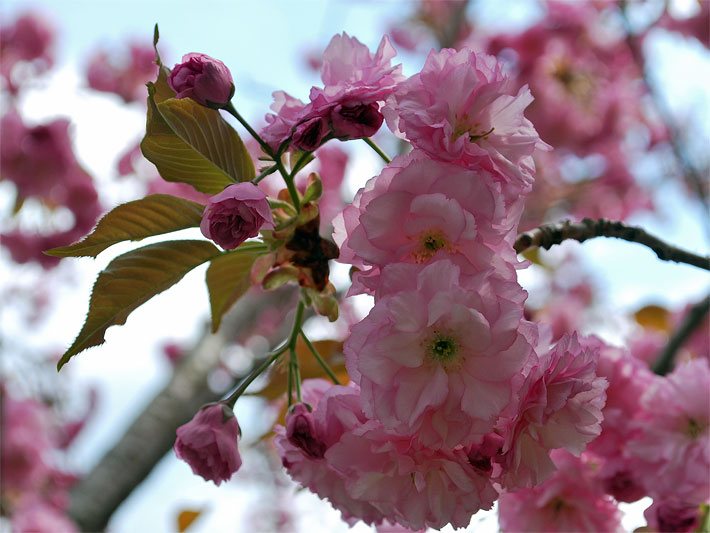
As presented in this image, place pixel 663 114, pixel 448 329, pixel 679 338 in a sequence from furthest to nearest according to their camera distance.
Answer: pixel 663 114 → pixel 679 338 → pixel 448 329

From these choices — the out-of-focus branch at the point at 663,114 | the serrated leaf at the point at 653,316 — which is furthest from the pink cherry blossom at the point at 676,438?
the out-of-focus branch at the point at 663,114

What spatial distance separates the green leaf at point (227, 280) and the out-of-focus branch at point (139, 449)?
1.49 m

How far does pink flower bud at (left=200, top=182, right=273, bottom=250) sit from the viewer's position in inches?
25.1

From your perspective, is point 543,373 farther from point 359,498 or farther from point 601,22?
point 601,22

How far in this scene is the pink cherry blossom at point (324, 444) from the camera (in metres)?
0.70

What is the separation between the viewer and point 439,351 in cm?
61

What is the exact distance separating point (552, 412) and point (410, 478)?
14cm


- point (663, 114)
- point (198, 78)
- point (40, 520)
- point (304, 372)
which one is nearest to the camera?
point (198, 78)

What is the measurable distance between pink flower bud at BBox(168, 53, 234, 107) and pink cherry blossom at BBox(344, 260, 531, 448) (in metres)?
0.25

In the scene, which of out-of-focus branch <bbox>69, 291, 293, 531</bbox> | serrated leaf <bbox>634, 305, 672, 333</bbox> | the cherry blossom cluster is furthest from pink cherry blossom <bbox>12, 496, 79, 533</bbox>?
the cherry blossom cluster

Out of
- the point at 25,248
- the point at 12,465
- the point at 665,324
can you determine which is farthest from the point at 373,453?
the point at 12,465

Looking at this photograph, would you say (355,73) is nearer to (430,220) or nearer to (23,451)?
(430,220)

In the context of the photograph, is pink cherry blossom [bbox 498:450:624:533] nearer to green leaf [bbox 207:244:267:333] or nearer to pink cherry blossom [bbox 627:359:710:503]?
pink cherry blossom [bbox 627:359:710:503]

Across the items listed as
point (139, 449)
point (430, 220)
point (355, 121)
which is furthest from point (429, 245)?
point (139, 449)
